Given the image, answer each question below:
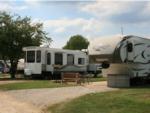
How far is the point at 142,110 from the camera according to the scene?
15.0m

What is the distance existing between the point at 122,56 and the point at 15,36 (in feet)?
65.0

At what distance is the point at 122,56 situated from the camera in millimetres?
24984

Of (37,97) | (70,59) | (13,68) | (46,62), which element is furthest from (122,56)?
(13,68)

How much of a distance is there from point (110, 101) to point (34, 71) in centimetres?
2077

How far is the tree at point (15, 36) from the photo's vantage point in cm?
4234

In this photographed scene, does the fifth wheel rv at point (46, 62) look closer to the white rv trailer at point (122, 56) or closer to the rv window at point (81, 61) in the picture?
the rv window at point (81, 61)

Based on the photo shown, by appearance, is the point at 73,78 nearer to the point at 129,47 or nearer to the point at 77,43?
the point at 129,47

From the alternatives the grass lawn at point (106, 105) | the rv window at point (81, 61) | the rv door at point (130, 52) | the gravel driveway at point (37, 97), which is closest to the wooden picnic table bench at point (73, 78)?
the rv door at point (130, 52)

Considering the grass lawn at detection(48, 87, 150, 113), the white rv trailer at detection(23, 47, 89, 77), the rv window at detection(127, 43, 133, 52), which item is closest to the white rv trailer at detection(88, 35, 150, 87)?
the rv window at detection(127, 43, 133, 52)

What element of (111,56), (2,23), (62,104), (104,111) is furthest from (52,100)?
(2,23)

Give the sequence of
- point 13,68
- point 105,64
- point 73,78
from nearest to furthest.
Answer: point 105,64 < point 73,78 < point 13,68

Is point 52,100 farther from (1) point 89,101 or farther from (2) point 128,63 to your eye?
(2) point 128,63

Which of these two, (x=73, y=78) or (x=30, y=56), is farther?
(x=30, y=56)

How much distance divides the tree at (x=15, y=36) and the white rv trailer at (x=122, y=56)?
693 inches
